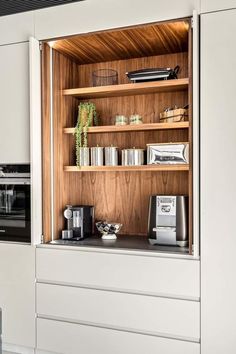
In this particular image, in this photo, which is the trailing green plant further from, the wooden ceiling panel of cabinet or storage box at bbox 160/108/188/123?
storage box at bbox 160/108/188/123

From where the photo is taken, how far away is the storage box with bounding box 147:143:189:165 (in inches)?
91.0

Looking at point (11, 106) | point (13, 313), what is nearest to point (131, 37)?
point (11, 106)

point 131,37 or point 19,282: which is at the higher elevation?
point 131,37

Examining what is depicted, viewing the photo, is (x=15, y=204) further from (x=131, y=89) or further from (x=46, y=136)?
(x=131, y=89)

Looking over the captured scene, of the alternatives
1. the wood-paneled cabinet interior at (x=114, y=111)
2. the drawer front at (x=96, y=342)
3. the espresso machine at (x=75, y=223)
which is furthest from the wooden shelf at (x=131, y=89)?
the drawer front at (x=96, y=342)

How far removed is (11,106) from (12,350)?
5.78 ft

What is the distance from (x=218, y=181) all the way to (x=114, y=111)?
1161mm

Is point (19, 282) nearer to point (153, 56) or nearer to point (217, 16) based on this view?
point (153, 56)

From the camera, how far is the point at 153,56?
8.99 feet

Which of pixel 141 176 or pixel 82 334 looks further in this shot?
pixel 141 176

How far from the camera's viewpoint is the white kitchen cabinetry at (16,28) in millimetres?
2467

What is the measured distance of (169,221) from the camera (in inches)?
92.0

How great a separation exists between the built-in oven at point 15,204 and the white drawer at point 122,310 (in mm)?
420

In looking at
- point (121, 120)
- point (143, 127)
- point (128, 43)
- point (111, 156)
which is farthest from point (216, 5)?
point (111, 156)
